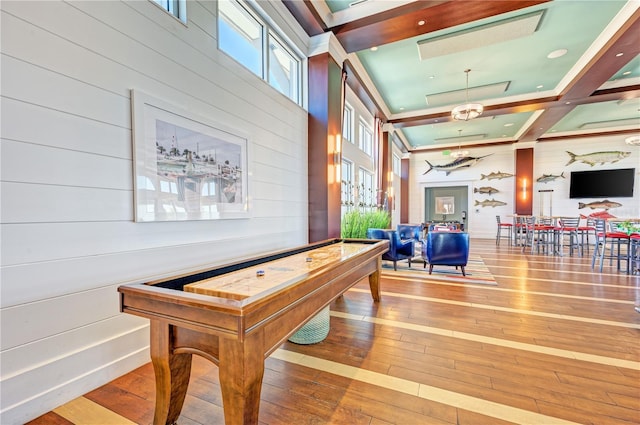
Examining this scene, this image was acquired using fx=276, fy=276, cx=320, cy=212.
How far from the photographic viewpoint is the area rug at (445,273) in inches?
179

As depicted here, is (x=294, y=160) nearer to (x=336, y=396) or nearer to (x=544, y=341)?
(x=336, y=396)

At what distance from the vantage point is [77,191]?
1742 mm

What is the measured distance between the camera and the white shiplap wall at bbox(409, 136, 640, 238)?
9.39 metres

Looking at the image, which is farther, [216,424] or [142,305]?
[216,424]

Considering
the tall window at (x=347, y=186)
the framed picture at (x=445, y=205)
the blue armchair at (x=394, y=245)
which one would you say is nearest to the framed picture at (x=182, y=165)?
the blue armchair at (x=394, y=245)

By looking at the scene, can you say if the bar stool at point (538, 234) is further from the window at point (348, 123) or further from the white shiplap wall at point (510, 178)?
the window at point (348, 123)

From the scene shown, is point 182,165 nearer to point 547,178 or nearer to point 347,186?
point 347,186

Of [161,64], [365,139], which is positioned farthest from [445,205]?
[161,64]

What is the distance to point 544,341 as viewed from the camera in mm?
2438

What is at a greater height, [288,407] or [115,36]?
[115,36]

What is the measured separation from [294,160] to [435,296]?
9.02 feet

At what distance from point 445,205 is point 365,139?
325 inches

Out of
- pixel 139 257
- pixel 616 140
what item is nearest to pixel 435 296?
pixel 139 257

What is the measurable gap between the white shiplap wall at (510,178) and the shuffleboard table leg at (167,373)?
12.0 m
